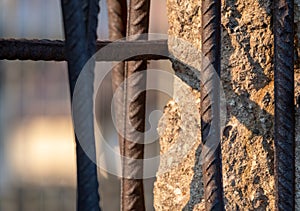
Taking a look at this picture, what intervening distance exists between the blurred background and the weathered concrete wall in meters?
3.10

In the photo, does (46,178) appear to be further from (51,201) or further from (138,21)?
(138,21)

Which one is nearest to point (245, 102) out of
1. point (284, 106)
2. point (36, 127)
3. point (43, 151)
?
point (284, 106)

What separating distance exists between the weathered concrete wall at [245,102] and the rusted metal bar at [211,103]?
0.28ft

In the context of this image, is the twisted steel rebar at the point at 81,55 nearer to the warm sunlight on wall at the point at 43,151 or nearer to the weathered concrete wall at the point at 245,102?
the weathered concrete wall at the point at 245,102

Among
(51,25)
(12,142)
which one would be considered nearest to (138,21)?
(51,25)

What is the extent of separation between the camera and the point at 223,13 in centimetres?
112

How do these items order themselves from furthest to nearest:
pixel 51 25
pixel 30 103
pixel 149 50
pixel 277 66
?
1. pixel 30 103
2. pixel 51 25
3. pixel 149 50
4. pixel 277 66

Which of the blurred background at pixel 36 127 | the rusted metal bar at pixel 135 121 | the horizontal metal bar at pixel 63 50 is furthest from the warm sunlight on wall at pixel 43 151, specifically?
the horizontal metal bar at pixel 63 50

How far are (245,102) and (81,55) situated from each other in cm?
35

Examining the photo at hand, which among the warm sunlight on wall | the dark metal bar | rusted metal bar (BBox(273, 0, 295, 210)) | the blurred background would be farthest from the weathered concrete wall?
the warm sunlight on wall

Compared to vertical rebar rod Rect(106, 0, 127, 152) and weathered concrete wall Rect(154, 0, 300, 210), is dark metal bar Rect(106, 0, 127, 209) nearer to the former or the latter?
vertical rebar rod Rect(106, 0, 127, 152)

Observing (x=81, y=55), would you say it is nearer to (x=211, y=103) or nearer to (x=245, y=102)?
(x=211, y=103)

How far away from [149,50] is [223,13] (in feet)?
0.43

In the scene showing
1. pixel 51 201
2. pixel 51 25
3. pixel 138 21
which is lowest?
pixel 51 201
